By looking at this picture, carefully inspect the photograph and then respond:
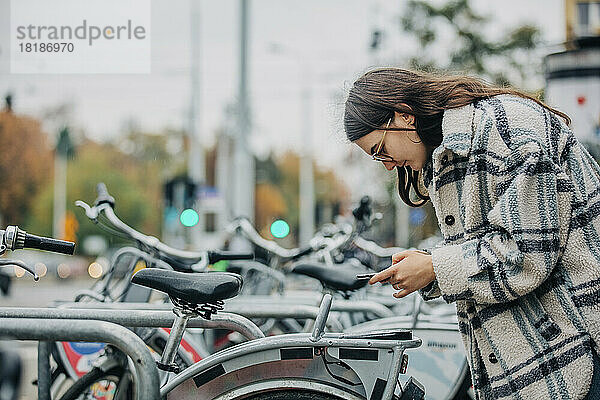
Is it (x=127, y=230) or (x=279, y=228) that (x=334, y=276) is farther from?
(x=279, y=228)

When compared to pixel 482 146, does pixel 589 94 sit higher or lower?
higher

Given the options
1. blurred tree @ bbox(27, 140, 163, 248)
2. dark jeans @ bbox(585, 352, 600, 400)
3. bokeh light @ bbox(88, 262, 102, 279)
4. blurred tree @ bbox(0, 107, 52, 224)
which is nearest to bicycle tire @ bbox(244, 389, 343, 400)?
dark jeans @ bbox(585, 352, 600, 400)

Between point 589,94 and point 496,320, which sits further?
point 589,94

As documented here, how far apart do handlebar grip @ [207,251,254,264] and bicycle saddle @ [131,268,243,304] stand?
4.13 feet

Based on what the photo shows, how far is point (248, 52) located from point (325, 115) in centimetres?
954

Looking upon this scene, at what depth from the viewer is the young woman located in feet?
7.11

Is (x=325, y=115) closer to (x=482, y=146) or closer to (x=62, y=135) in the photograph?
(x=482, y=146)

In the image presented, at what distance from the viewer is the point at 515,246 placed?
7.10 feet

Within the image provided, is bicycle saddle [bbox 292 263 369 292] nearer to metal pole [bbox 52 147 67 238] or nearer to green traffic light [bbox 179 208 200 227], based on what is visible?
green traffic light [bbox 179 208 200 227]

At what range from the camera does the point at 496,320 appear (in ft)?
7.48

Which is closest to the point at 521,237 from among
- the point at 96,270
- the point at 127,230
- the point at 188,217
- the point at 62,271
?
the point at 127,230

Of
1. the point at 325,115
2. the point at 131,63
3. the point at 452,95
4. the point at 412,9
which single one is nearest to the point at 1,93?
the point at 131,63

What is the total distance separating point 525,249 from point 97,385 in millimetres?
1986

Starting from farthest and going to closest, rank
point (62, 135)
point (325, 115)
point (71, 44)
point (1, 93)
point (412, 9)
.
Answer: point (62, 135) < point (412, 9) < point (1, 93) < point (71, 44) < point (325, 115)
